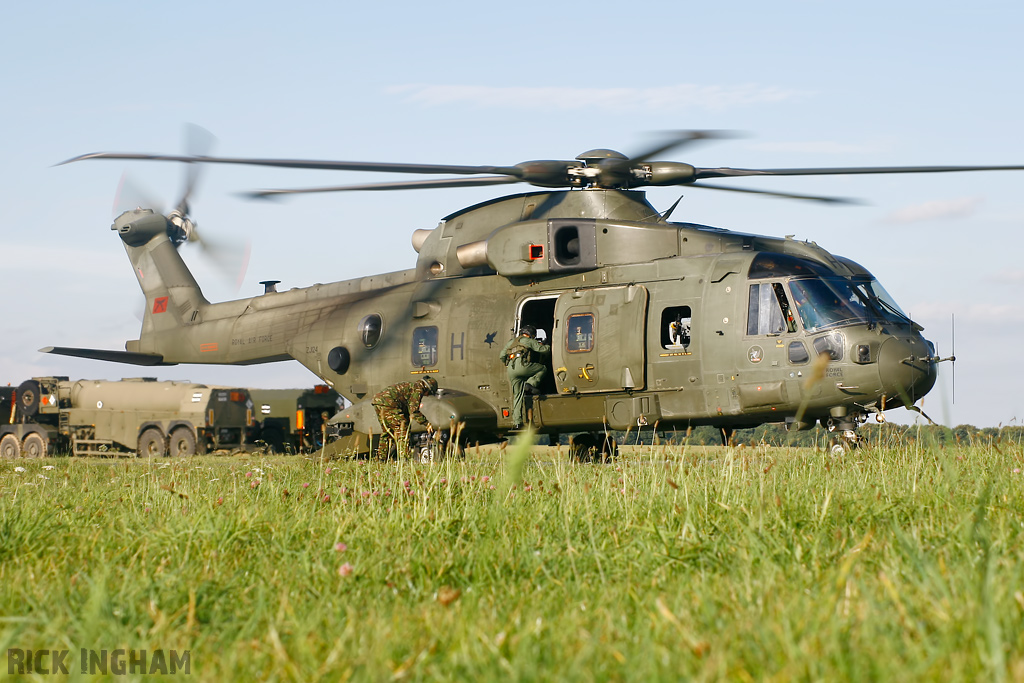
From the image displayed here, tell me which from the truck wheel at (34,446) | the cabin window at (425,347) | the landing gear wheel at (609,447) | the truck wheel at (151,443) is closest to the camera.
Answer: the landing gear wheel at (609,447)

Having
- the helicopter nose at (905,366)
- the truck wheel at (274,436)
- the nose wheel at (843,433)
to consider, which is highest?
the helicopter nose at (905,366)

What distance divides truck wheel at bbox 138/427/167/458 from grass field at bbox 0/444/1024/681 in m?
14.6

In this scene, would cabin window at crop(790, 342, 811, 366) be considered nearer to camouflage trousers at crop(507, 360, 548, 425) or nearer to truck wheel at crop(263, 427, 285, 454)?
camouflage trousers at crop(507, 360, 548, 425)

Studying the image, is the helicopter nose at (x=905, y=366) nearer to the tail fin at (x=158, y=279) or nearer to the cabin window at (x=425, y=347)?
the cabin window at (x=425, y=347)

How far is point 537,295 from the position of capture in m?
12.6

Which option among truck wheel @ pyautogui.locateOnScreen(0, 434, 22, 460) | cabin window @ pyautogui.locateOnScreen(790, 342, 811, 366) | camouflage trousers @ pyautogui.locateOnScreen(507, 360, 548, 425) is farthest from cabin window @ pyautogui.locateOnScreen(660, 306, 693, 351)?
truck wheel @ pyautogui.locateOnScreen(0, 434, 22, 460)

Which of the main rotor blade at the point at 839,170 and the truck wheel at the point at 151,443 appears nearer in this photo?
the main rotor blade at the point at 839,170

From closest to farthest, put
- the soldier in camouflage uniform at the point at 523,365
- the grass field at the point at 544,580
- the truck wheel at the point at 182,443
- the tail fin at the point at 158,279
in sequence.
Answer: the grass field at the point at 544,580 → the soldier in camouflage uniform at the point at 523,365 → the tail fin at the point at 158,279 → the truck wheel at the point at 182,443

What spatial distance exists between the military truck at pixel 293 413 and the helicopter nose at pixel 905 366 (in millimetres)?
12664

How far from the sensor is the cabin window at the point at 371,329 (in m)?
14.3

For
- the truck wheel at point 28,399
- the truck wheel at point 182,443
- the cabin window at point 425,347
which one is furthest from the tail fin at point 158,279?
the cabin window at point 425,347

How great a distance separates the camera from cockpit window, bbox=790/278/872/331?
10.7 metres

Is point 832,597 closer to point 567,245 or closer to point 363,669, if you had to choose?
point 363,669

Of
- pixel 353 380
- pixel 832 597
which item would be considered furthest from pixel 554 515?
pixel 353 380
